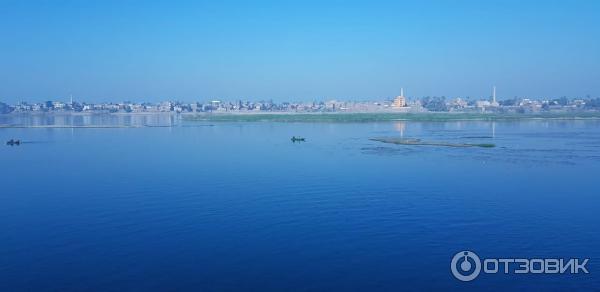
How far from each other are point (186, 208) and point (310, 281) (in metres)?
4.75

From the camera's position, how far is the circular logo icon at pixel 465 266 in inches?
275

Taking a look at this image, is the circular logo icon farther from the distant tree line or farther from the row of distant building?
the distant tree line

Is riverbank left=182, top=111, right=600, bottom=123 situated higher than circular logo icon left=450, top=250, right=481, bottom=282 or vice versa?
riverbank left=182, top=111, right=600, bottom=123

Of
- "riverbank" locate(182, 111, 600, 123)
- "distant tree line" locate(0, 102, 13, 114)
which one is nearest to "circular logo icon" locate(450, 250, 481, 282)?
"riverbank" locate(182, 111, 600, 123)

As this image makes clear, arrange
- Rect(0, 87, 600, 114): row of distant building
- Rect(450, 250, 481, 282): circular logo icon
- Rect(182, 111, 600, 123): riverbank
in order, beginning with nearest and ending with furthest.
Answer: Rect(450, 250, 481, 282): circular logo icon < Rect(182, 111, 600, 123): riverbank < Rect(0, 87, 600, 114): row of distant building

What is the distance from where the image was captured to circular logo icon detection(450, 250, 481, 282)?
6984 millimetres

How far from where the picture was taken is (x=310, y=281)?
22.2ft

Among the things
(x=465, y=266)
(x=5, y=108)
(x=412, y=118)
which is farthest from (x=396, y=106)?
(x=465, y=266)

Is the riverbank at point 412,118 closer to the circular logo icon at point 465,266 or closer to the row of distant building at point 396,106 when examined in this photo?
the row of distant building at point 396,106

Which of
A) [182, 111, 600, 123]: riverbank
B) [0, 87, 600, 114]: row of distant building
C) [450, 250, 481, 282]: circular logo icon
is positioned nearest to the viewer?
[450, 250, 481, 282]: circular logo icon

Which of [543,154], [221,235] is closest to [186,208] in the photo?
[221,235]

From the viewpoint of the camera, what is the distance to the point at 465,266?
7.25 metres

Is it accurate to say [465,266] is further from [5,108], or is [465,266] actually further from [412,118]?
[5,108]

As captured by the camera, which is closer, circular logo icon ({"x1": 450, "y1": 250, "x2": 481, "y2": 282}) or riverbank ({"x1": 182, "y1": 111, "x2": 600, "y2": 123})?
circular logo icon ({"x1": 450, "y1": 250, "x2": 481, "y2": 282})
